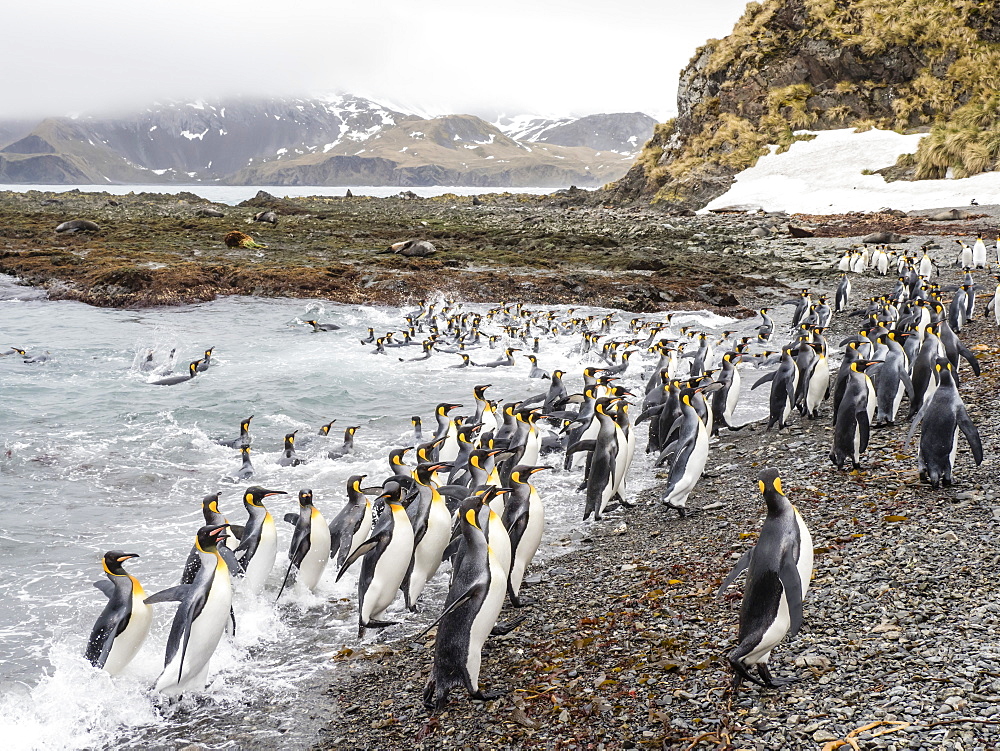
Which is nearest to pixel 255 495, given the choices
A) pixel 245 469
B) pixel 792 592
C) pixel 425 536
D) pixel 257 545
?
pixel 257 545

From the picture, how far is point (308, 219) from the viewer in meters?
39.9

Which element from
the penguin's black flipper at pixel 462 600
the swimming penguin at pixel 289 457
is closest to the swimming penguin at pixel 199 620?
the penguin's black flipper at pixel 462 600

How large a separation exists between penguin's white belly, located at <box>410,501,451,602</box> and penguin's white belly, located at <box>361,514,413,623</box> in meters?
0.14

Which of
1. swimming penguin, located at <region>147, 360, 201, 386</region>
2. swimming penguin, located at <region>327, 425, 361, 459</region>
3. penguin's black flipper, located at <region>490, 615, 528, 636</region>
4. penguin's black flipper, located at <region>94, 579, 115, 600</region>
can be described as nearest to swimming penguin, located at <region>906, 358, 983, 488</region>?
penguin's black flipper, located at <region>490, 615, 528, 636</region>

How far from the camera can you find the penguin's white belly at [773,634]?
325 centimetres

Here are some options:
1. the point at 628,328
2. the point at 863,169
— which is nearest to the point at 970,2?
the point at 863,169

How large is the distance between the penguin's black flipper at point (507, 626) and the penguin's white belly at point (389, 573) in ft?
2.75

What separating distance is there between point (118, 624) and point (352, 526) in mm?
1818

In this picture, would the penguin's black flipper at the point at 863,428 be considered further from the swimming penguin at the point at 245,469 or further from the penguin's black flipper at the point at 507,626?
the swimming penguin at the point at 245,469

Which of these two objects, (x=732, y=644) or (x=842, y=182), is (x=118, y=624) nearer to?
(x=732, y=644)

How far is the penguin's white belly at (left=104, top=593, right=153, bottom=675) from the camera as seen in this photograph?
449cm

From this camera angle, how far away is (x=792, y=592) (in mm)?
3307

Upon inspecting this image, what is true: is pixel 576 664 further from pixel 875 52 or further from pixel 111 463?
pixel 875 52

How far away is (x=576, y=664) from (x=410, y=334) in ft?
39.1
